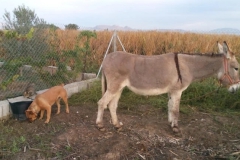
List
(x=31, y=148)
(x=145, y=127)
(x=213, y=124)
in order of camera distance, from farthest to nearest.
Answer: (x=213, y=124) → (x=145, y=127) → (x=31, y=148)

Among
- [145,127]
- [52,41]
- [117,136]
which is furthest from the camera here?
[52,41]

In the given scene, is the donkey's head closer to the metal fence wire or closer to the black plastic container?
the black plastic container

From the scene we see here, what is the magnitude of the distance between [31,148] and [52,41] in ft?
13.5

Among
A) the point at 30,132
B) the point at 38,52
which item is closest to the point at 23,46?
the point at 38,52

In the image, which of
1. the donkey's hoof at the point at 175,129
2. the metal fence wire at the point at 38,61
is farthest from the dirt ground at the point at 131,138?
the metal fence wire at the point at 38,61

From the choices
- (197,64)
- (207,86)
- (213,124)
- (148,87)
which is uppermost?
(197,64)

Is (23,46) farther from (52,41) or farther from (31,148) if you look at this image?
(31,148)

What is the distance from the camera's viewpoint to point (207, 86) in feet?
22.8

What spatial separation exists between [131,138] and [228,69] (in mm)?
2073

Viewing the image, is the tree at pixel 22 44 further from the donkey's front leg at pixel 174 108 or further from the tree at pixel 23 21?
the donkey's front leg at pixel 174 108

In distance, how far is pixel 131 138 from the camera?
4520 millimetres

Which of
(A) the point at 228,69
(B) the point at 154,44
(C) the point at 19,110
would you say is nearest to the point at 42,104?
(C) the point at 19,110

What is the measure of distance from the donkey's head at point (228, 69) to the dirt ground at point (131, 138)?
98 centimetres

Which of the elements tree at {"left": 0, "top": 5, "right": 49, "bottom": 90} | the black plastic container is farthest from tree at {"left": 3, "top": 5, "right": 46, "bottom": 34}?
the black plastic container
